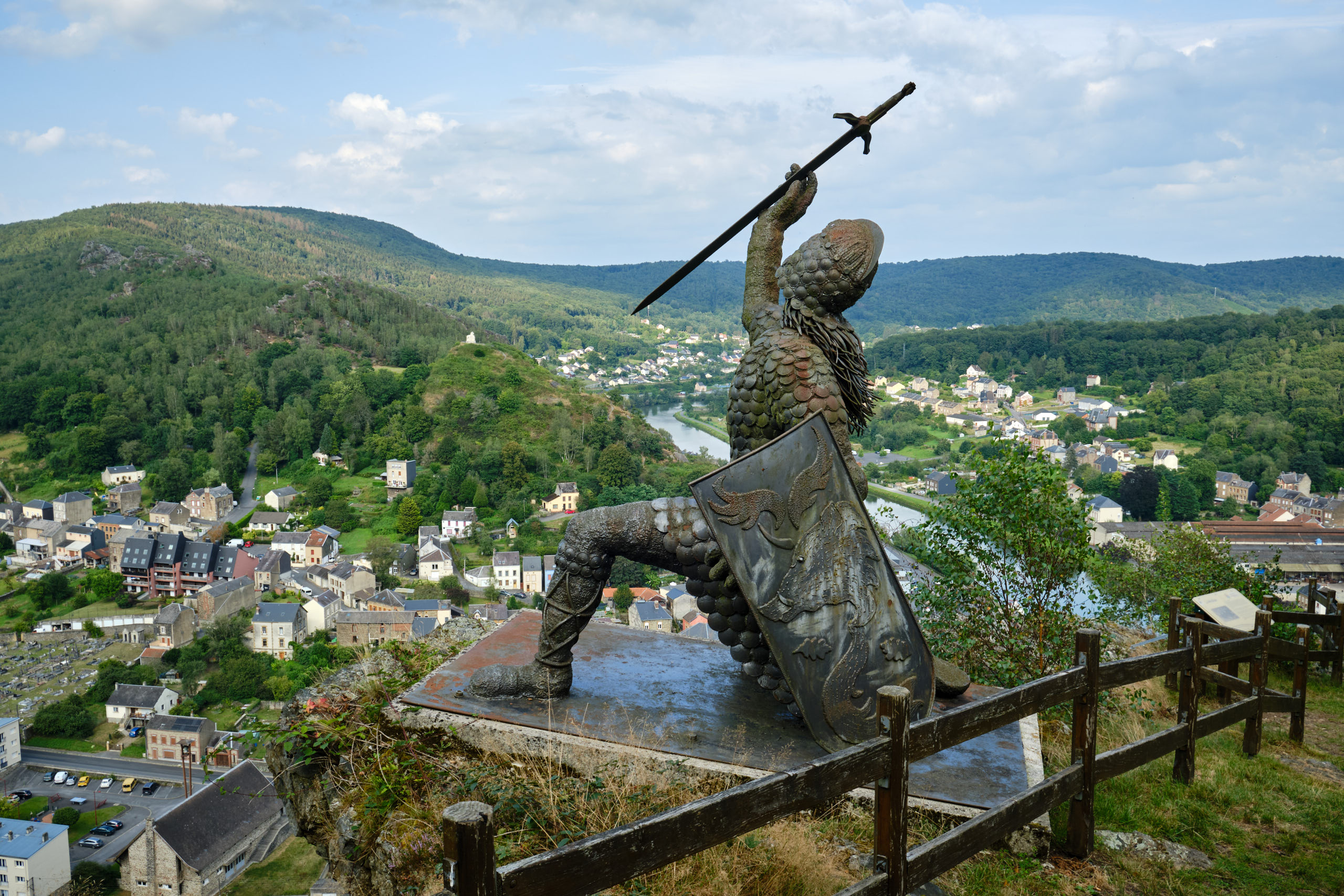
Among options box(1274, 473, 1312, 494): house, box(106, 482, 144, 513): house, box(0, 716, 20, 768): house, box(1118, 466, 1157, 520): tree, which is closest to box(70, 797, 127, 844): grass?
box(0, 716, 20, 768): house

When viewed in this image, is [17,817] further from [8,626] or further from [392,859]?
[392,859]

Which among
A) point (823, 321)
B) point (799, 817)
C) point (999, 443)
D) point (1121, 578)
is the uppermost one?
point (823, 321)

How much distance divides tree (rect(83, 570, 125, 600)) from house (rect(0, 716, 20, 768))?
778 inches

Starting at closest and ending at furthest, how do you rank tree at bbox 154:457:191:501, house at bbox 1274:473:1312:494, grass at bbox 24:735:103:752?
grass at bbox 24:735:103:752
house at bbox 1274:473:1312:494
tree at bbox 154:457:191:501

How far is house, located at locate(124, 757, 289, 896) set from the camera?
2722 centimetres

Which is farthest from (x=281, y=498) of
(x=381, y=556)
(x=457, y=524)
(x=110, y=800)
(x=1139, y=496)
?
(x=1139, y=496)

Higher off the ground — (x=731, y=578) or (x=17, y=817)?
(x=731, y=578)

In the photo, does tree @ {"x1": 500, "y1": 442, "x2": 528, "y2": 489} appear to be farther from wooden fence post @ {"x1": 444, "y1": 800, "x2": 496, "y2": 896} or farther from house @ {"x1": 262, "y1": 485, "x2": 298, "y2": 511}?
wooden fence post @ {"x1": 444, "y1": 800, "x2": 496, "y2": 896}

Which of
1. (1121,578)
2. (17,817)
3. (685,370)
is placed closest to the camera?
(1121,578)

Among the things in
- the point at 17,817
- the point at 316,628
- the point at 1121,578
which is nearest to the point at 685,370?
the point at 316,628

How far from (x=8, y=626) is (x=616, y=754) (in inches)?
2491

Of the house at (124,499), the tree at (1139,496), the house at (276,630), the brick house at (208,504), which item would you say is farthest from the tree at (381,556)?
the tree at (1139,496)

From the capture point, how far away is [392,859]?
3848 millimetres

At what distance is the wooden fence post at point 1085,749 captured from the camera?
3697mm
